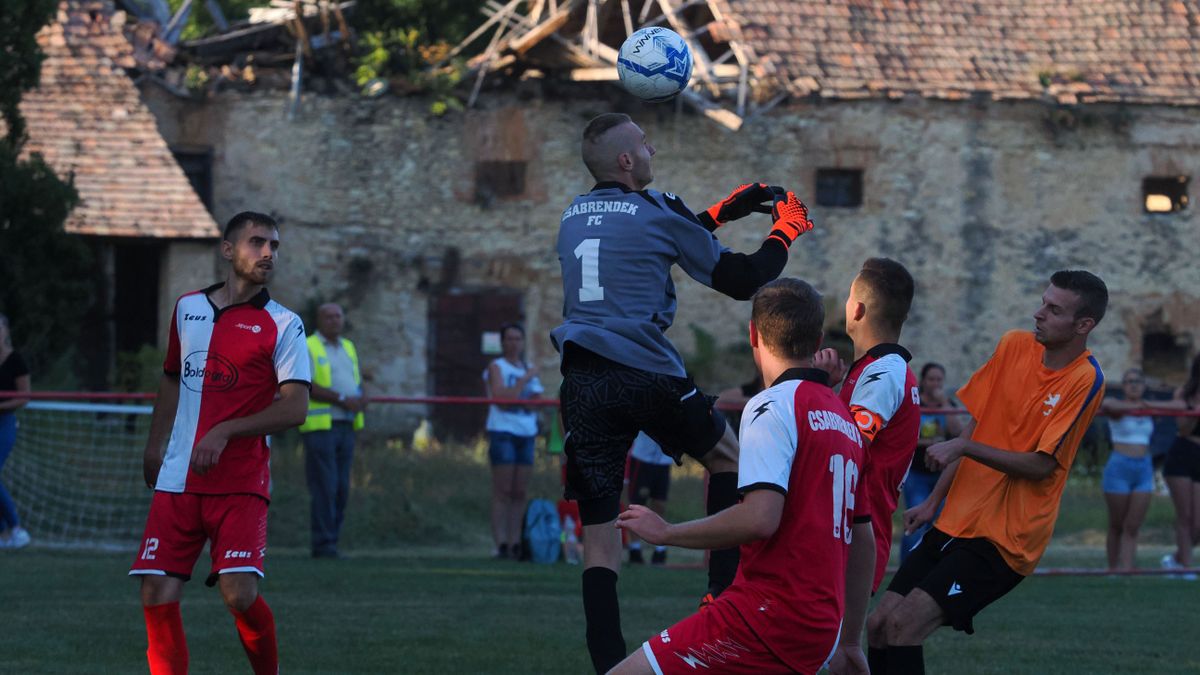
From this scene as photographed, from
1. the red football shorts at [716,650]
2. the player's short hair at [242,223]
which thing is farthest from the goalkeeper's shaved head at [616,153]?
the red football shorts at [716,650]

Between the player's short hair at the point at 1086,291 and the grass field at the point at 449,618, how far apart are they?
2.57m

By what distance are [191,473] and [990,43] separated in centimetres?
2477

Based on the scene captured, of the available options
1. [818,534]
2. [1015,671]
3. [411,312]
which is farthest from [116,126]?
[818,534]

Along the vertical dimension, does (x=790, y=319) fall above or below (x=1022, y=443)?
above

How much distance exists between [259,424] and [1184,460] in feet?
34.6

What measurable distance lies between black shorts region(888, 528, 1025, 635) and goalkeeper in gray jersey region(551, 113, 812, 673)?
779mm

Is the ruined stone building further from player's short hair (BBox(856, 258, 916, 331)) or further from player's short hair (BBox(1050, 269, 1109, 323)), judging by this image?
player's short hair (BBox(856, 258, 916, 331))

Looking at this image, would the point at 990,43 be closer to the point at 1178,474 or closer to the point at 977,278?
the point at 977,278

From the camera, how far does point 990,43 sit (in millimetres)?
29453

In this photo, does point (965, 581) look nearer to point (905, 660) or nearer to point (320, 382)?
point (905, 660)

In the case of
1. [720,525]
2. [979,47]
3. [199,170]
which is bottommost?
[720,525]

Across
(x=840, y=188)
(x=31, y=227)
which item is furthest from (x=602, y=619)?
(x=840, y=188)

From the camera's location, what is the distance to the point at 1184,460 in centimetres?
1511

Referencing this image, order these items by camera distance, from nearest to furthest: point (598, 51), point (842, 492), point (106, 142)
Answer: point (842, 492) < point (106, 142) < point (598, 51)
